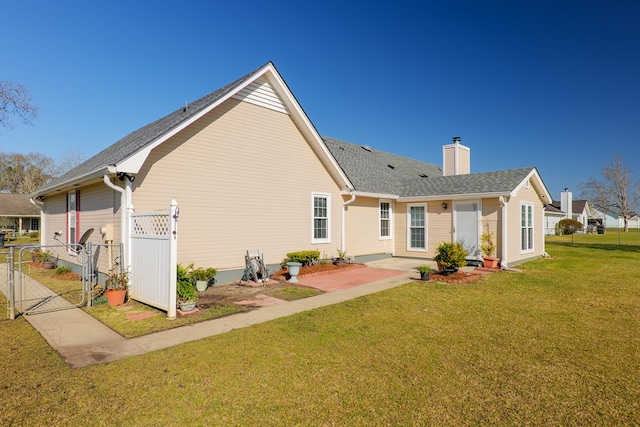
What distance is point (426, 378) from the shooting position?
3.98 meters

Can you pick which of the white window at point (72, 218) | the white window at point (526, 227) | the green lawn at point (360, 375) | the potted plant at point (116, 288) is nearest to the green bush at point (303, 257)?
the green lawn at point (360, 375)

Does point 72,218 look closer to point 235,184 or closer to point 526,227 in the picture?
point 235,184

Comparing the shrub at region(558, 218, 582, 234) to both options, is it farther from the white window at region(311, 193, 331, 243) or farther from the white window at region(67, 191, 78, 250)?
the white window at region(67, 191, 78, 250)

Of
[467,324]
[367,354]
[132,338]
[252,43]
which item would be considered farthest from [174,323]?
[252,43]

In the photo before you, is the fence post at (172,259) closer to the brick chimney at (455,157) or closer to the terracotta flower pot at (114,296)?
the terracotta flower pot at (114,296)

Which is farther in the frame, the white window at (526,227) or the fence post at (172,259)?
the white window at (526,227)

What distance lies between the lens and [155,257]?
703cm

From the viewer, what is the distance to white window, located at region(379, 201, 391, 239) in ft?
52.2

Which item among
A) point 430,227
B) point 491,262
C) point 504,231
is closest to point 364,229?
point 430,227

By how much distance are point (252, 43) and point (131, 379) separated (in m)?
16.4

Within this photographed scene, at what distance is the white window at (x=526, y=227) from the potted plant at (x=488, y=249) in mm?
2539

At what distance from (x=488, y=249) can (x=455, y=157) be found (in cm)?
737

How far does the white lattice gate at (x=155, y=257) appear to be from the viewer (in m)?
6.54

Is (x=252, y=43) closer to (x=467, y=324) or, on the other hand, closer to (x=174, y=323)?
(x=174, y=323)
